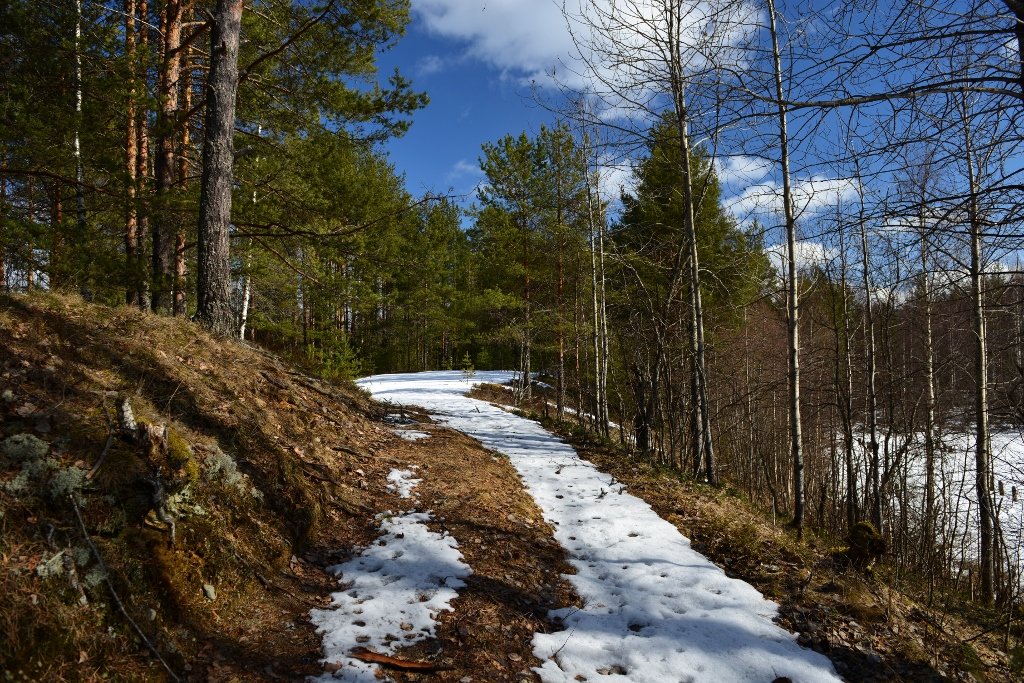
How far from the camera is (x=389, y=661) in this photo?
2.74 metres

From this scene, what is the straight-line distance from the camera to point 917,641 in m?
3.53

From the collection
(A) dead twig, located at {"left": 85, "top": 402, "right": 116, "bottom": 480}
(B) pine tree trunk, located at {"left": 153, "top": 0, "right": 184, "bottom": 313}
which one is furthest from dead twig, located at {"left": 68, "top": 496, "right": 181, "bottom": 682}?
(B) pine tree trunk, located at {"left": 153, "top": 0, "right": 184, "bottom": 313}

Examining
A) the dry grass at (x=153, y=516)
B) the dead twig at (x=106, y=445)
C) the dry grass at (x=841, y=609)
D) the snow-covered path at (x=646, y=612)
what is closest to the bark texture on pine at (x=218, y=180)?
the dry grass at (x=153, y=516)

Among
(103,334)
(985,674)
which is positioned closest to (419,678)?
(985,674)

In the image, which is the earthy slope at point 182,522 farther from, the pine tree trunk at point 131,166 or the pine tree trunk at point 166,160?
the pine tree trunk at point 166,160

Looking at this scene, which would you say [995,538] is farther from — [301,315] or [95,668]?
[301,315]

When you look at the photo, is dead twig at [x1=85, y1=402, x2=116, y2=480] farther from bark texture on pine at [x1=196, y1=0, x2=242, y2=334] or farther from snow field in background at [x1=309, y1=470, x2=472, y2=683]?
bark texture on pine at [x1=196, y1=0, x2=242, y2=334]

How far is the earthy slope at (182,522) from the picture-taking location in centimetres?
238

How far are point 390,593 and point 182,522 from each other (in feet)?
4.57

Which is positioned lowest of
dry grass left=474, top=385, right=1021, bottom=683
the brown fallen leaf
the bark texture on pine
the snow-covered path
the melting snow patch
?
dry grass left=474, top=385, right=1021, bottom=683

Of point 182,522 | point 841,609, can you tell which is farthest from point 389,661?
point 841,609

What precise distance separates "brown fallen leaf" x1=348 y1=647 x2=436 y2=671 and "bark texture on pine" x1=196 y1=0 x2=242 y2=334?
16.5 ft

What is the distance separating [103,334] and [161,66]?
4919 mm

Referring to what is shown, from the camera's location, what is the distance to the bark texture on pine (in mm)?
6461
